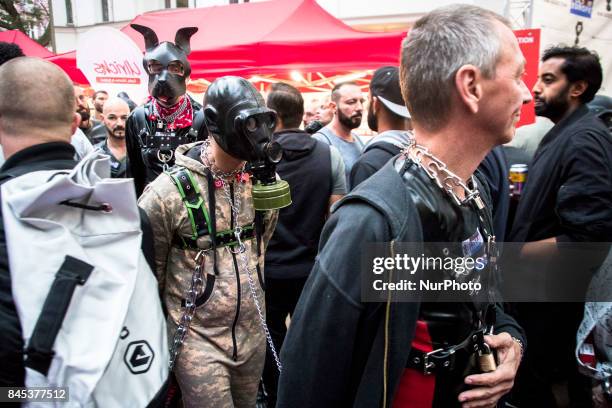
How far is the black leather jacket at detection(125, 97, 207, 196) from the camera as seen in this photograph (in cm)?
308

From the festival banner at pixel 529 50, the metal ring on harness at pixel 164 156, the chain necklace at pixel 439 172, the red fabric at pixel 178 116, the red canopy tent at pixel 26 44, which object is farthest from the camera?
the red canopy tent at pixel 26 44

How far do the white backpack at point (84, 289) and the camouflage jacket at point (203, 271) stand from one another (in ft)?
1.86

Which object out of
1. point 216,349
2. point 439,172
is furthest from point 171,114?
point 439,172

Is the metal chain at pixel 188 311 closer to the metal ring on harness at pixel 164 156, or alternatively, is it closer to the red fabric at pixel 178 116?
the metal ring on harness at pixel 164 156

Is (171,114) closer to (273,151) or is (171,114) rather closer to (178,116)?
(178,116)

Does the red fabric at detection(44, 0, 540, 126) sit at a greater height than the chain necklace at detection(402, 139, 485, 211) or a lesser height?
greater

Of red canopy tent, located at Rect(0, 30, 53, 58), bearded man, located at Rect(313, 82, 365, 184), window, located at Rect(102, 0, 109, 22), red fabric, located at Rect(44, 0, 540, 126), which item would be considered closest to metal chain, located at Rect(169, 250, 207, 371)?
bearded man, located at Rect(313, 82, 365, 184)

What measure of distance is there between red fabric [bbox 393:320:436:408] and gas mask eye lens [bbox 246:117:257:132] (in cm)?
119

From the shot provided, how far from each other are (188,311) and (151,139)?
148 centimetres

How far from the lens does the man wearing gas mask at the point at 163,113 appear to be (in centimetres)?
309

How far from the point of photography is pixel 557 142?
2889 mm

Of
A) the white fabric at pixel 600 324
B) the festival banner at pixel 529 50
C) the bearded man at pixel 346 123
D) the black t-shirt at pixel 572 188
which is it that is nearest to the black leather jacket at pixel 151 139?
the bearded man at pixel 346 123

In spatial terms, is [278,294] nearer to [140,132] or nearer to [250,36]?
[140,132]

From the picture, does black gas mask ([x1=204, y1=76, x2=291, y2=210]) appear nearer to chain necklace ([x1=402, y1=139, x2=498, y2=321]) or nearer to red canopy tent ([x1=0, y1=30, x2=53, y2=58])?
chain necklace ([x1=402, y1=139, x2=498, y2=321])
